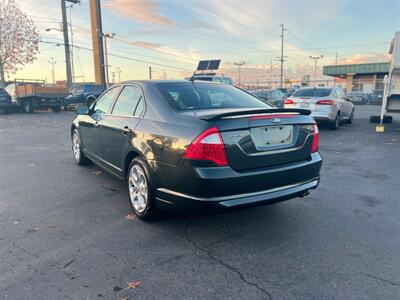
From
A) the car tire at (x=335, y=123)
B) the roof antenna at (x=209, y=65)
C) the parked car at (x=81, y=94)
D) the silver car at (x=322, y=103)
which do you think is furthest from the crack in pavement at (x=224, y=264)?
the roof antenna at (x=209, y=65)

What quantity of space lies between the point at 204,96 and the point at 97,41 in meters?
34.4

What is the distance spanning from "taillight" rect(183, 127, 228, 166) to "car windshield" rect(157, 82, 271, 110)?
72cm

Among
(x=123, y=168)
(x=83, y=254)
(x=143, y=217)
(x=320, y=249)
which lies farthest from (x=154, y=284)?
(x=123, y=168)

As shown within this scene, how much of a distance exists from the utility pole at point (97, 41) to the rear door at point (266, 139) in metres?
34.1

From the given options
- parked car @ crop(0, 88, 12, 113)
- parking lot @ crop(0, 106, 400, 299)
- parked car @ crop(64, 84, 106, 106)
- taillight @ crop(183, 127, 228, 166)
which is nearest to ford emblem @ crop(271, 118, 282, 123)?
taillight @ crop(183, 127, 228, 166)

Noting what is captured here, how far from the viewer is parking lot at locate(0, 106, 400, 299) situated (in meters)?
2.46

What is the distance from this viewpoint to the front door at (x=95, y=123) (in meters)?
4.82

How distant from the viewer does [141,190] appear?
12.2ft

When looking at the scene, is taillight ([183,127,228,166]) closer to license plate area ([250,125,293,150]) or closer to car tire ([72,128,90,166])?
license plate area ([250,125,293,150])

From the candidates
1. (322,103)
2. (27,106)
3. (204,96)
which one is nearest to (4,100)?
(27,106)

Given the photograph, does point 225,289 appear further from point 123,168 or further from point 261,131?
point 123,168

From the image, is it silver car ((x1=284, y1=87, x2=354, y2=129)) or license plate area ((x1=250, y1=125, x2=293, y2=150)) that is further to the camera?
silver car ((x1=284, y1=87, x2=354, y2=129))

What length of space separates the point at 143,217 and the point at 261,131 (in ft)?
5.48

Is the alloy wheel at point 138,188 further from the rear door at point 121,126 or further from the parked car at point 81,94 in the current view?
the parked car at point 81,94
